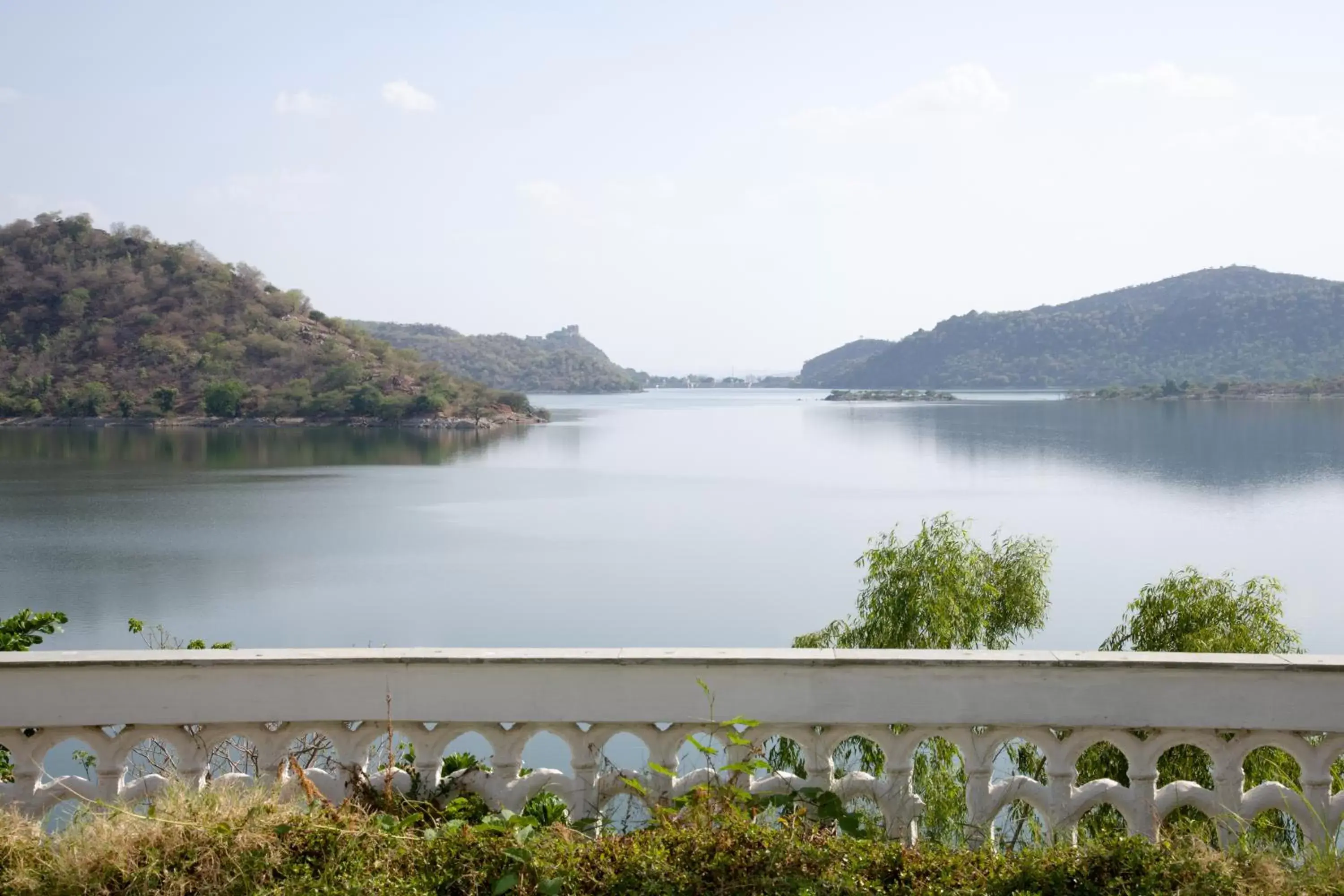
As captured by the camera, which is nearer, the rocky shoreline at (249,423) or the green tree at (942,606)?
the green tree at (942,606)

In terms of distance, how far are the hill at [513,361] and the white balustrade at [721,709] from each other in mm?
138687

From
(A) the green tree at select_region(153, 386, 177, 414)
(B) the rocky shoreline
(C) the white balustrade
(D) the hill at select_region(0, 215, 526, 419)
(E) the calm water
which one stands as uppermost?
(D) the hill at select_region(0, 215, 526, 419)

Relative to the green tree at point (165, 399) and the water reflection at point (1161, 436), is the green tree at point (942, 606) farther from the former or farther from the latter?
the green tree at point (165, 399)

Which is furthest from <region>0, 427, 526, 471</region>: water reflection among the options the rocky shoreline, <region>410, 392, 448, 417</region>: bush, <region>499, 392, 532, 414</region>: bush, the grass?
the grass

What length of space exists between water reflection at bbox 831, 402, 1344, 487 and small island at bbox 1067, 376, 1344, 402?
371 cm

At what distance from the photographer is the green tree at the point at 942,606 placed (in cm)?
848

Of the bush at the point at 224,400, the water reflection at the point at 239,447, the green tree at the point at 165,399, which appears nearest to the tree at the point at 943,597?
the water reflection at the point at 239,447

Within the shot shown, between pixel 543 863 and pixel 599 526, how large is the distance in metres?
29.1

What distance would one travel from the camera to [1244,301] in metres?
125

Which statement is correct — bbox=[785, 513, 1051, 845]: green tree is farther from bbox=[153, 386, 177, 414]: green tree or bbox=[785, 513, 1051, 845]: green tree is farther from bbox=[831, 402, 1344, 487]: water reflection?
bbox=[153, 386, 177, 414]: green tree

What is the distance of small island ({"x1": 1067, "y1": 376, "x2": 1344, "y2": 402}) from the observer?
97562 millimetres

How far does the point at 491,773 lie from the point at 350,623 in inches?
657

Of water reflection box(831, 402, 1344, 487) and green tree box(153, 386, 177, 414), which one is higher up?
green tree box(153, 386, 177, 414)

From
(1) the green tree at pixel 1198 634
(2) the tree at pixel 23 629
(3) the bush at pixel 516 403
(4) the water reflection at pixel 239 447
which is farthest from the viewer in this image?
(3) the bush at pixel 516 403
